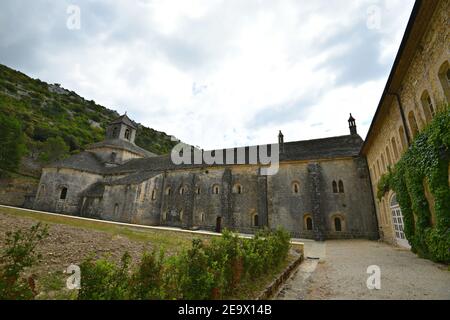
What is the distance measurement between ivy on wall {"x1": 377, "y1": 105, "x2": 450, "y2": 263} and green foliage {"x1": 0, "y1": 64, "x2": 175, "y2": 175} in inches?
1754

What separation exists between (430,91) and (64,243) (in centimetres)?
1587

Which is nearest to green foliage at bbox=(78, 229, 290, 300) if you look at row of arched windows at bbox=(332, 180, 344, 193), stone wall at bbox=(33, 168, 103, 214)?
row of arched windows at bbox=(332, 180, 344, 193)

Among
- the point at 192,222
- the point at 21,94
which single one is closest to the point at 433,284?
the point at 192,222

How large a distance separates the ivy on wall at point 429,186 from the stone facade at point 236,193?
8841mm

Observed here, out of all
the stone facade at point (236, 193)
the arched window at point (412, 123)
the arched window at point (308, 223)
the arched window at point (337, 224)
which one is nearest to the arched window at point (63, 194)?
the stone facade at point (236, 193)

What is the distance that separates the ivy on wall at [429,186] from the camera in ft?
24.2

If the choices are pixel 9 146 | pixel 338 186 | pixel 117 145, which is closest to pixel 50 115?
pixel 9 146

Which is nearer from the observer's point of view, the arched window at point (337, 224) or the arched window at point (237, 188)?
the arched window at point (337, 224)

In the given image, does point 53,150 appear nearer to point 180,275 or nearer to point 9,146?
point 9,146

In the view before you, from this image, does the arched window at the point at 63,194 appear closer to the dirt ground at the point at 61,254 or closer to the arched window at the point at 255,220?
the dirt ground at the point at 61,254

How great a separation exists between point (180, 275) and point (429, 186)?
966cm

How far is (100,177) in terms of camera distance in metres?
30.5
